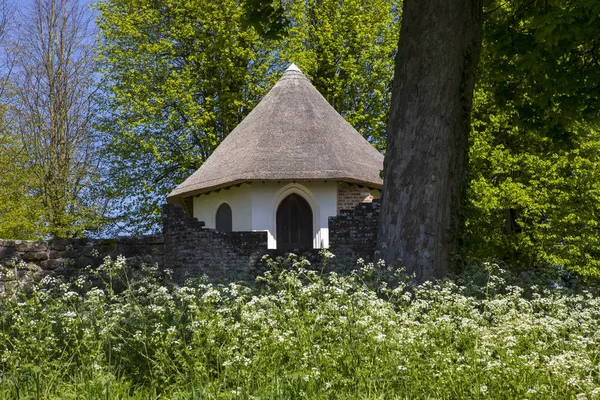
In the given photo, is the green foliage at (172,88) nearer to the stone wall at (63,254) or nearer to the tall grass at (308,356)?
the stone wall at (63,254)

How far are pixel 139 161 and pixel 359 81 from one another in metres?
9.09

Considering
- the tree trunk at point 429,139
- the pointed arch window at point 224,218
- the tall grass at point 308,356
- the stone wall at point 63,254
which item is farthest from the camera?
the pointed arch window at point 224,218

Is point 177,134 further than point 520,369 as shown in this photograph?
Yes

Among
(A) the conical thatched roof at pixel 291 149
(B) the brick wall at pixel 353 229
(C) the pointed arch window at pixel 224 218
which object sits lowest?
(B) the brick wall at pixel 353 229

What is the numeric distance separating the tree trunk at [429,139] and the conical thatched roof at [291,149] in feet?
38.1

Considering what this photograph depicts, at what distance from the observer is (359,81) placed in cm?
2964

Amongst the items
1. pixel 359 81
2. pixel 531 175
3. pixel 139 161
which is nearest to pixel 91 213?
pixel 139 161

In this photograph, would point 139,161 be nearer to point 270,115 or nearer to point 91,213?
point 91,213

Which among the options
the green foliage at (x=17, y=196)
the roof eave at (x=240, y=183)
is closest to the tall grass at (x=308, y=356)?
the roof eave at (x=240, y=183)

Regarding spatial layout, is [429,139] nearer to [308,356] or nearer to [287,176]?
[308,356]

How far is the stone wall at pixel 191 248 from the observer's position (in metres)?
12.6

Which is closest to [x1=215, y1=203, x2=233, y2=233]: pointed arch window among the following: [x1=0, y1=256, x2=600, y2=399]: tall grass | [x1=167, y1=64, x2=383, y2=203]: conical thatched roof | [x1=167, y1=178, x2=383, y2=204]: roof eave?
[x1=167, y1=178, x2=383, y2=204]: roof eave

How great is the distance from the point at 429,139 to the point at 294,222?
1365 centimetres

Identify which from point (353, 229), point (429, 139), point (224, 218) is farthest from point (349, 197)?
point (429, 139)
